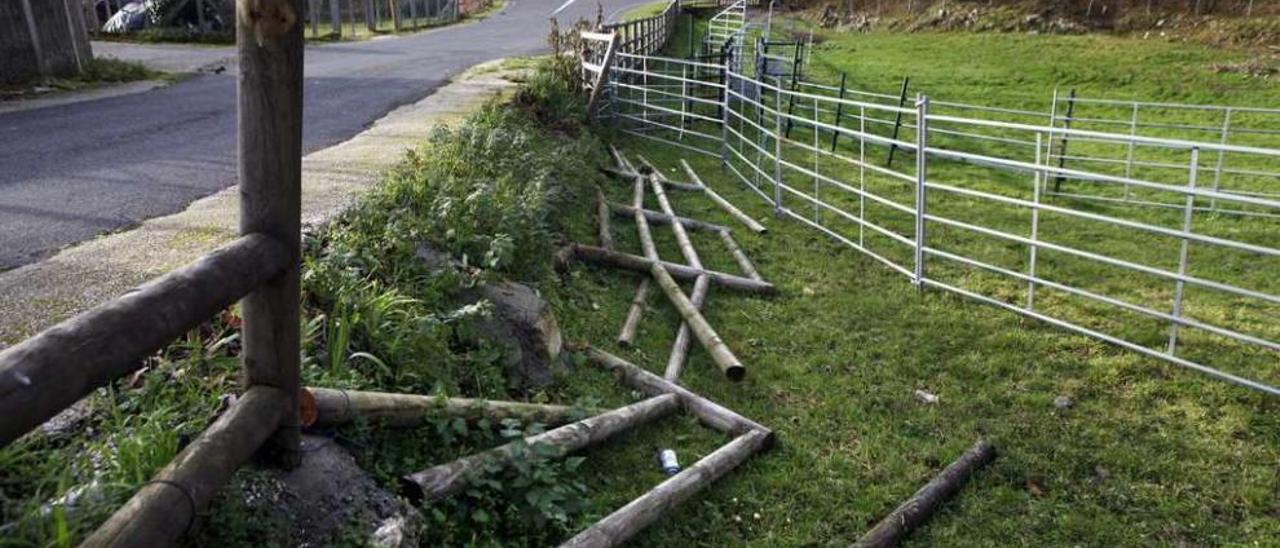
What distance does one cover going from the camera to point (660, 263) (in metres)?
7.25

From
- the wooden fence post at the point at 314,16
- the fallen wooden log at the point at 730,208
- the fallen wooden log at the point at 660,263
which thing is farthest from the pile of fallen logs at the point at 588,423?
the wooden fence post at the point at 314,16

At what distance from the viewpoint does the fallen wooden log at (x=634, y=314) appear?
5.89m

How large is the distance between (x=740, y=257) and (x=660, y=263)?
0.96 metres

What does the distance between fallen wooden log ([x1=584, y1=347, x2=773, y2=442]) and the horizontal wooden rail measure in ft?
9.19

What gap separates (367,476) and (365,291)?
143 cm

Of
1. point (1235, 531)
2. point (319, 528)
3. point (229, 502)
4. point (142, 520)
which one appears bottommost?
point (1235, 531)

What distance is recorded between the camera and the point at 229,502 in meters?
2.68

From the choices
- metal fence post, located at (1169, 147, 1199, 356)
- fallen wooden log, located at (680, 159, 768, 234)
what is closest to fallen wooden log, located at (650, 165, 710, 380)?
fallen wooden log, located at (680, 159, 768, 234)

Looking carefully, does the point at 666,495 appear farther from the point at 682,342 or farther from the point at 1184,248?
the point at 1184,248

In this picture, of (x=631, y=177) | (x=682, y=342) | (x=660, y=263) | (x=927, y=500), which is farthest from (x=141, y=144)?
(x=927, y=500)

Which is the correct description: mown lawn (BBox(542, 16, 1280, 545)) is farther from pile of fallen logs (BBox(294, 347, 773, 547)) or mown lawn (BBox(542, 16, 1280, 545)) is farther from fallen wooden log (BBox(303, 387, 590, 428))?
fallen wooden log (BBox(303, 387, 590, 428))

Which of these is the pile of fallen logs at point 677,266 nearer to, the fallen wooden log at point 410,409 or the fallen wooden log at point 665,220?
the fallen wooden log at point 665,220

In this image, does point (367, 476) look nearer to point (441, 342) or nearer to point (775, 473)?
point (441, 342)

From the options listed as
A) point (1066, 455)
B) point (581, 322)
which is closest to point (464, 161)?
point (581, 322)
